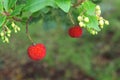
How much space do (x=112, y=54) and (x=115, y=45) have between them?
158 millimetres

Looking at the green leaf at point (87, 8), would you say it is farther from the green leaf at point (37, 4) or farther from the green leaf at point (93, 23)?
the green leaf at point (37, 4)

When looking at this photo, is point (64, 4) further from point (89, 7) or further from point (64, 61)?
point (64, 61)

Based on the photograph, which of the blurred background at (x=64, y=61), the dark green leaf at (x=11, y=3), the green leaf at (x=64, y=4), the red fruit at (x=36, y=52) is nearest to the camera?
the green leaf at (x=64, y=4)

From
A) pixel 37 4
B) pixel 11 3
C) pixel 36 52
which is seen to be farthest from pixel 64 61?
pixel 37 4

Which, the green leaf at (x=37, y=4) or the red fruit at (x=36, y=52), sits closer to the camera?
the green leaf at (x=37, y=4)

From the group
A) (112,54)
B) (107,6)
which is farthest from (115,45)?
(107,6)

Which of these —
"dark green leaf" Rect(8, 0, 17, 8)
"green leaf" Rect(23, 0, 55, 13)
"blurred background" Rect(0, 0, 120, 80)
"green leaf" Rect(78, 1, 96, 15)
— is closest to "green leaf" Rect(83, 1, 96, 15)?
"green leaf" Rect(78, 1, 96, 15)

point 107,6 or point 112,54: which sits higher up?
point 107,6

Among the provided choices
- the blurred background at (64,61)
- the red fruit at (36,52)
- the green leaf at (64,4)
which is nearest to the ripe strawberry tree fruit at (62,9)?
the green leaf at (64,4)

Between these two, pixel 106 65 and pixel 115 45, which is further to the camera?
pixel 115 45

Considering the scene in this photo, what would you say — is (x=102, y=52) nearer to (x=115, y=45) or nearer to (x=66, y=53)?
(x=115, y=45)

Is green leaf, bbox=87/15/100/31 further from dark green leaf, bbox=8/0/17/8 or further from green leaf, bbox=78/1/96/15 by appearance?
dark green leaf, bbox=8/0/17/8

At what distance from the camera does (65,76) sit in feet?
16.5

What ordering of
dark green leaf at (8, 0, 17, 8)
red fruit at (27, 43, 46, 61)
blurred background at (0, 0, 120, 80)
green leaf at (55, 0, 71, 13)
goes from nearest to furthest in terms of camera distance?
green leaf at (55, 0, 71, 13) → dark green leaf at (8, 0, 17, 8) → red fruit at (27, 43, 46, 61) → blurred background at (0, 0, 120, 80)
